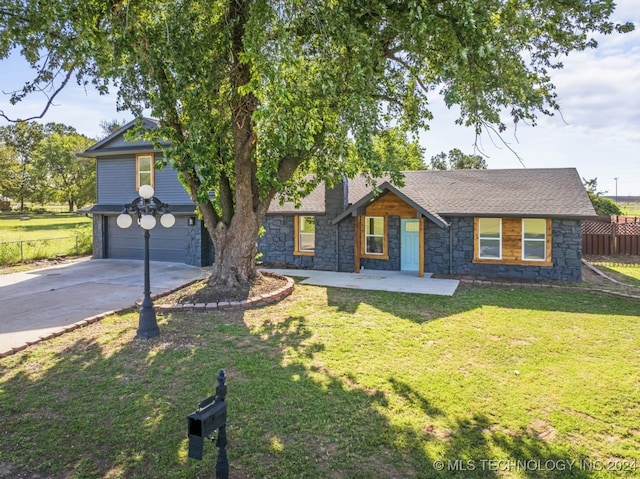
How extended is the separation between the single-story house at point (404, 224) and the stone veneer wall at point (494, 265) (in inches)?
1.2

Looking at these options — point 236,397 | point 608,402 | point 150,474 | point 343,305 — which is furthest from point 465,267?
point 150,474

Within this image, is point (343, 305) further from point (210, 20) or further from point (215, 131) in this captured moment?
point (210, 20)

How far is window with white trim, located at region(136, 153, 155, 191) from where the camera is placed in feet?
52.4

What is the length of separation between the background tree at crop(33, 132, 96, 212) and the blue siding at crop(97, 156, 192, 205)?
90.2ft

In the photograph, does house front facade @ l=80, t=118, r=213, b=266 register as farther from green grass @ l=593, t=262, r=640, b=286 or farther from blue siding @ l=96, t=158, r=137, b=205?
green grass @ l=593, t=262, r=640, b=286

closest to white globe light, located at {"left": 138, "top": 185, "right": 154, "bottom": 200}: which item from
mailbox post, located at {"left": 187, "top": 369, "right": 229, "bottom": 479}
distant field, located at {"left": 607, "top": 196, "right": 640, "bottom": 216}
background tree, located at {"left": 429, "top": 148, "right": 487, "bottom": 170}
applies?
mailbox post, located at {"left": 187, "top": 369, "right": 229, "bottom": 479}

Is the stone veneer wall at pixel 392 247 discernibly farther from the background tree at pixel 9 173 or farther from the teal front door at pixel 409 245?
the background tree at pixel 9 173

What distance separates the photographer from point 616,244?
55.6 ft

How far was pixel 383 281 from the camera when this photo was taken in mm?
12188

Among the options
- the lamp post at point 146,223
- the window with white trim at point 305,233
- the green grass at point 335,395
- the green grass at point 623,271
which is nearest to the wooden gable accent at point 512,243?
the green grass at point 623,271

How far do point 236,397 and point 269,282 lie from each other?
6154 millimetres

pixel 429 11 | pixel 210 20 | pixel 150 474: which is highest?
pixel 210 20

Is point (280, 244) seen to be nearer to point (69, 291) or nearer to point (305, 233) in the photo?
point (305, 233)

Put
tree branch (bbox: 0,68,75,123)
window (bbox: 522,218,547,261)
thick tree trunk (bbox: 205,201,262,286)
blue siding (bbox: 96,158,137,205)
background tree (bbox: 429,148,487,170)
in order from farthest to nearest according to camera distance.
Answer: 1. background tree (bbox: 429,148,487,170)
2. blue siding (bbox: 96,158,137,205)
3. window (bbox: 522,218,547,261)
4. thick tree trunk (bbox: 205,201,262,286)
5. tree branch (bbox: 0,68,75,123)
